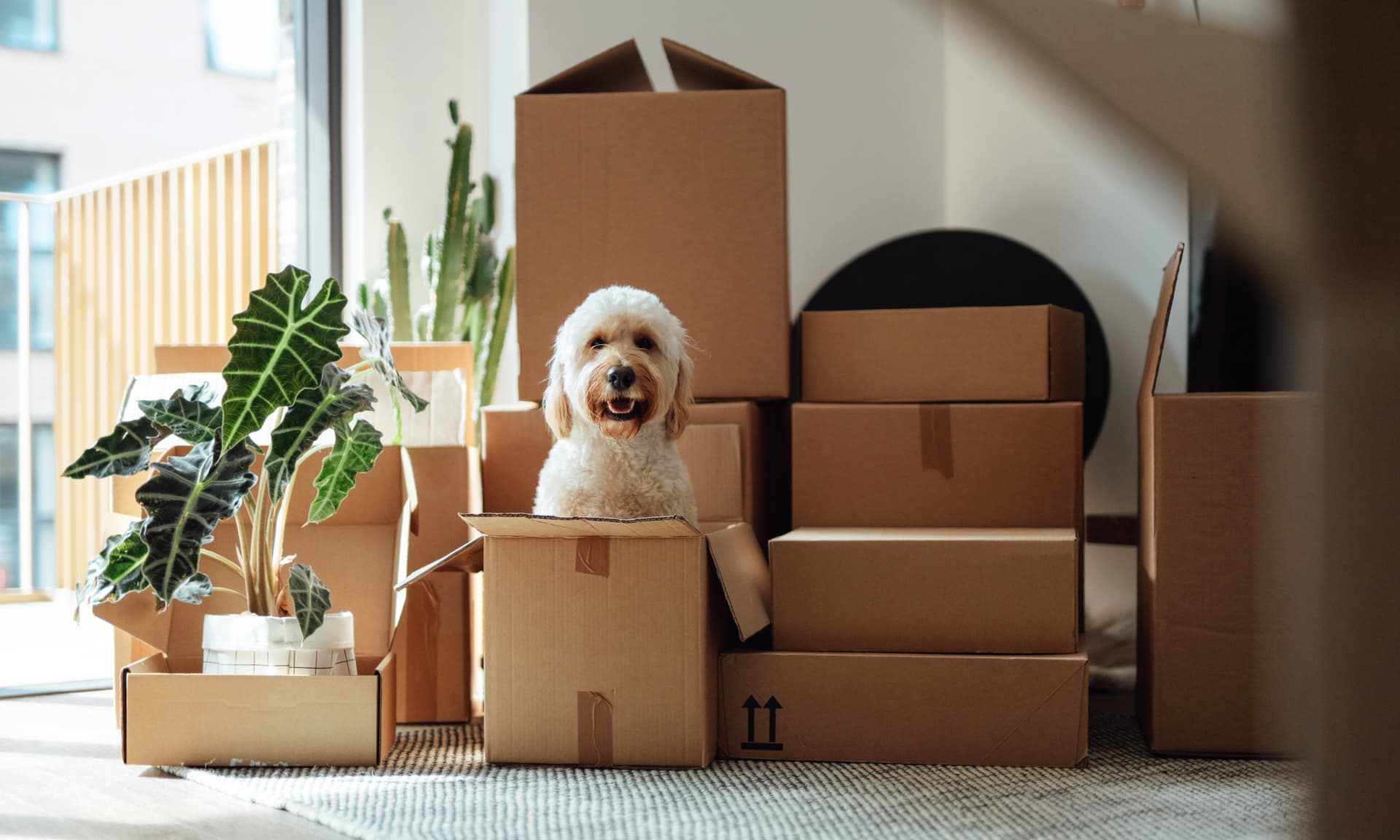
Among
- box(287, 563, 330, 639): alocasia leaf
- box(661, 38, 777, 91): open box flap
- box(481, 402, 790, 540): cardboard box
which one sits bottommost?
box(287, 563, 330, 639): alocasia leaf

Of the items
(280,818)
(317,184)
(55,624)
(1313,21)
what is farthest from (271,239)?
(1313,21)

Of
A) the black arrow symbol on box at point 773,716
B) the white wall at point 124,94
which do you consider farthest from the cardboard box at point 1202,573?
the white wall at point 124,94

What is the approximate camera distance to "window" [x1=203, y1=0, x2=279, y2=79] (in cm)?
312

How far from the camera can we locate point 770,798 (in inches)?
65.4

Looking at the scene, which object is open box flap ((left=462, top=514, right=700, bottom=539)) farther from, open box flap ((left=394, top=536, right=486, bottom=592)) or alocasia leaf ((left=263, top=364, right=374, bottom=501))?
alocasia leaf ((left=263, top=364, right=374, bottom=501))

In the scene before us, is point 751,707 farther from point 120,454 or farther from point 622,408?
point 120,454

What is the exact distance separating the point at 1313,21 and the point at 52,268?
143 inches

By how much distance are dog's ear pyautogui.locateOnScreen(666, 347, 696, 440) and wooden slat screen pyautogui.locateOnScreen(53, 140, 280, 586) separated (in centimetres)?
165

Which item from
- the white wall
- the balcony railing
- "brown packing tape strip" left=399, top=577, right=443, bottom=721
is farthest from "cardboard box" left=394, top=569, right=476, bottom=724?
the white wall

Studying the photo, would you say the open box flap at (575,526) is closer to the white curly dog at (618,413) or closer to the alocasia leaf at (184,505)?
the white curly dog at (618,413)

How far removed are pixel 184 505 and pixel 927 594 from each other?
1.11 meters

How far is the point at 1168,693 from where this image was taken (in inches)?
73.3

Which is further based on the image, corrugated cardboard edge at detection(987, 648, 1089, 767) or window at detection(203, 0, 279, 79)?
window at detection(203, 0, 279, 79)

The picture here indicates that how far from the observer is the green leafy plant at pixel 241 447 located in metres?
1.74
